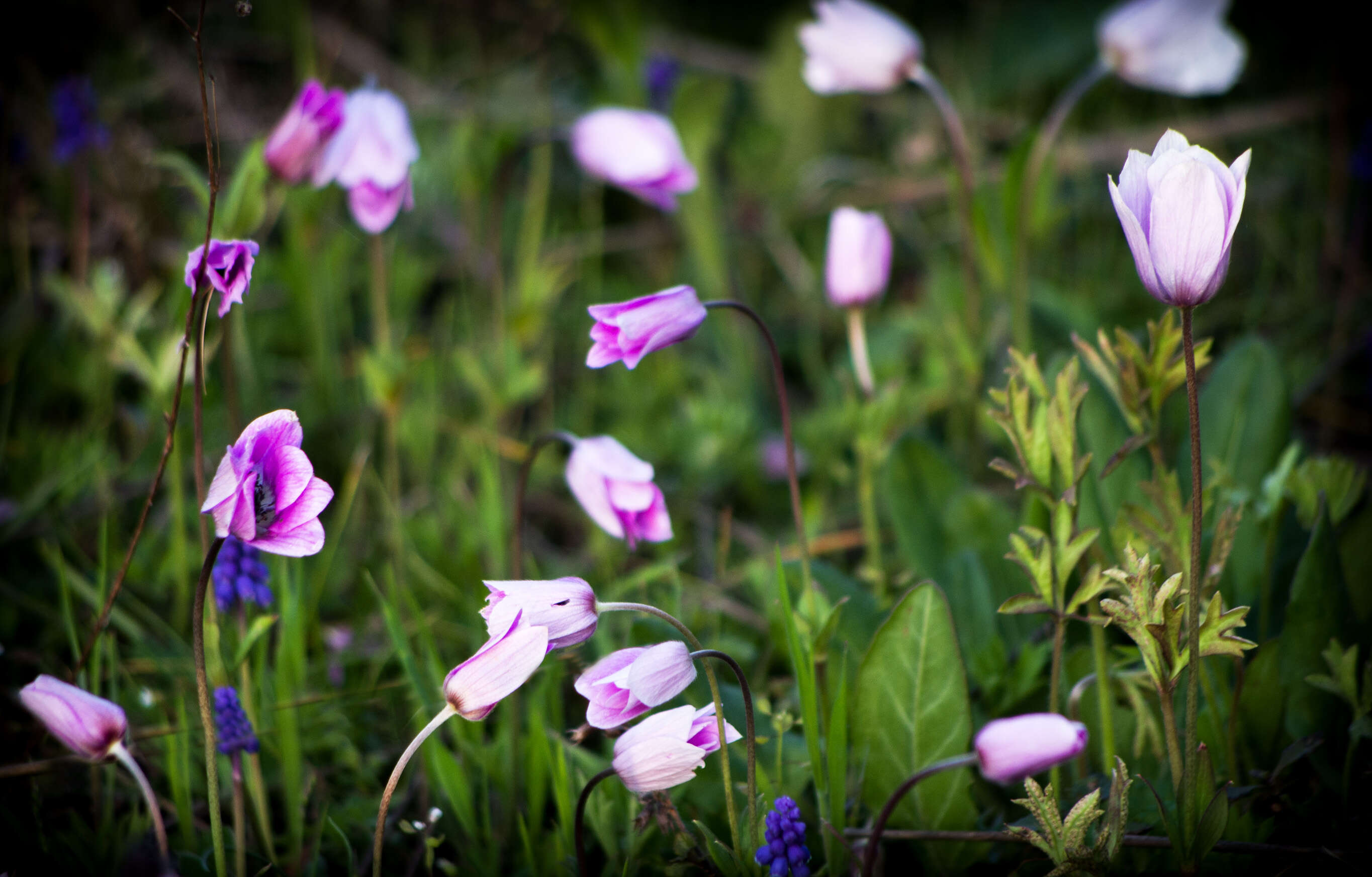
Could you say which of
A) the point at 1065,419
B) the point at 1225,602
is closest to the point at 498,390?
the point at 1065,419

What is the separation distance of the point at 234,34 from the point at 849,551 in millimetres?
3020

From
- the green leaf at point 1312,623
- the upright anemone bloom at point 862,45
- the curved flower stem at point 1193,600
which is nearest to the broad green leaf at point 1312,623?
the green leaf at point 1312,623

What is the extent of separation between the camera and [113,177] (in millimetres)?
2389

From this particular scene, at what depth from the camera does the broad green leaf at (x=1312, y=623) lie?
3.62ft

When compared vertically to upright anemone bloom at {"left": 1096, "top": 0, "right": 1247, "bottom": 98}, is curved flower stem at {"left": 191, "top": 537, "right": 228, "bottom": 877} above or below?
below

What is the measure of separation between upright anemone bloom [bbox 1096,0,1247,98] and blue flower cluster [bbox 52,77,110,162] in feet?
6.66

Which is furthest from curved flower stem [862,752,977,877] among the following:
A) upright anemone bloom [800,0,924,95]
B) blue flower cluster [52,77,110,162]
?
blue flower cluster [52,77,110,162]

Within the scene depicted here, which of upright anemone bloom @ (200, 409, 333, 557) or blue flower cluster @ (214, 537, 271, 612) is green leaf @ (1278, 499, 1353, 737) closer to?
upright anemone bloom @ (200, 409, 333, 557)

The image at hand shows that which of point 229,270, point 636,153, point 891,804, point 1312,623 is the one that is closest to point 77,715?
point 229,270

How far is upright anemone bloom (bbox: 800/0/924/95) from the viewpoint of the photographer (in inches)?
65.2

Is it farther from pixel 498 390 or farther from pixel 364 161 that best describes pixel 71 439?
pixel 364 161

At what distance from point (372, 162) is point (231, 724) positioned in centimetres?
77

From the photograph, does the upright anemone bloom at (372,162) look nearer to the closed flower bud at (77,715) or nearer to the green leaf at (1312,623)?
the closed flower bud at (77,715)

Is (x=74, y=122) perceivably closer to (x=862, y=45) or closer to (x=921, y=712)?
(x=862, y=45)
